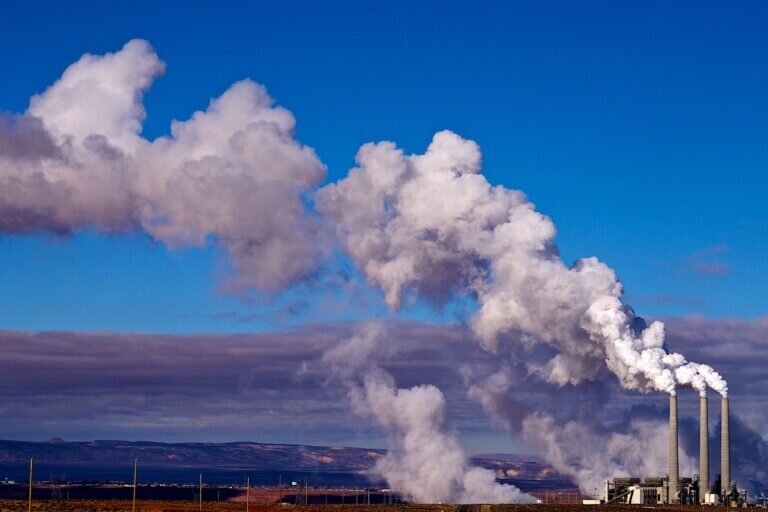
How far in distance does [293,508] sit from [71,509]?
39581 millimetres

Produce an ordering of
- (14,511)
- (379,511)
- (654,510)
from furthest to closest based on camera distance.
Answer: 1. (654,510)
2. (379,511)
3. (14,511)

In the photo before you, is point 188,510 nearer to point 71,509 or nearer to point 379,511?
point 71,509

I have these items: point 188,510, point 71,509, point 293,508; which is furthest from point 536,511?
point 71,509

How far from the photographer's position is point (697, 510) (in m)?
199

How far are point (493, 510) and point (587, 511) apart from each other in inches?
600

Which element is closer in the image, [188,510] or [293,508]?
[188,510]

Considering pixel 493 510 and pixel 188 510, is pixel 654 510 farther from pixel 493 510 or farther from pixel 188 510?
pixel 188 510

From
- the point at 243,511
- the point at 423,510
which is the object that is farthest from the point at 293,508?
the point at 423,510

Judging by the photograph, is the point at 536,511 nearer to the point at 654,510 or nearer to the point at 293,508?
the point at 654,510

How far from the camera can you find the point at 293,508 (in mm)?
192625

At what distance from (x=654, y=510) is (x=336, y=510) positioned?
170ft

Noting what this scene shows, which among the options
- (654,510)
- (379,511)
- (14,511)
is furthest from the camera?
(654,510)

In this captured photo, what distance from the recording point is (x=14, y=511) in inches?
6481

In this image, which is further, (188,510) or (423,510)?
(423,510)
